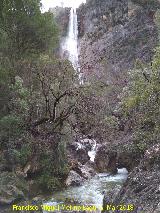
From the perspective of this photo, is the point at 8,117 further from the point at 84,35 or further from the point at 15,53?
the point at 84,35

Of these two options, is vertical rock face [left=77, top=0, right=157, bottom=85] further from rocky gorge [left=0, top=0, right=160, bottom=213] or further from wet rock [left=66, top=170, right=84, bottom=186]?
wet rock [left=66, top=170, right=84, bottom=186]

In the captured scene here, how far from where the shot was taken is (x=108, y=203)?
13.7 metres

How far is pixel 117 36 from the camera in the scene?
4481 cm

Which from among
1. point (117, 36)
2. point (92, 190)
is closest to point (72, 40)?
point (117, 36)

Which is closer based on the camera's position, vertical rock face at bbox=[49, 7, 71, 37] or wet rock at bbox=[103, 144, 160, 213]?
wet rock at bbox=[103, 144, 160, 213]

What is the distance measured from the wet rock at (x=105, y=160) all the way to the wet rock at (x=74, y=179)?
250 centimetres

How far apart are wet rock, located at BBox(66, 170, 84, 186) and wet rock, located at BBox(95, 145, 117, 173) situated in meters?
2.50

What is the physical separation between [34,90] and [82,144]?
786 centimetres

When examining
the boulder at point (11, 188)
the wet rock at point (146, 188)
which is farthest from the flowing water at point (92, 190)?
the wet rock at point (146, 188)

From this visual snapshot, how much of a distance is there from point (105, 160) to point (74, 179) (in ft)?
12.4

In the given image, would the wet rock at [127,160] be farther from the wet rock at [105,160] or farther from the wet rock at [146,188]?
the wet rock at [146,188]

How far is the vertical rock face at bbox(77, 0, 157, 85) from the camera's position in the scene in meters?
39.5

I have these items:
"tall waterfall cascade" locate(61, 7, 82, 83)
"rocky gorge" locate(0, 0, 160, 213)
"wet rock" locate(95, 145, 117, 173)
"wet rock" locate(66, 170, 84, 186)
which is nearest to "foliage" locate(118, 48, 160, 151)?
"rocky gorge" locate(0, 0, 160, 213)

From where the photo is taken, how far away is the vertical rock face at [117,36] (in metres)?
39.5
